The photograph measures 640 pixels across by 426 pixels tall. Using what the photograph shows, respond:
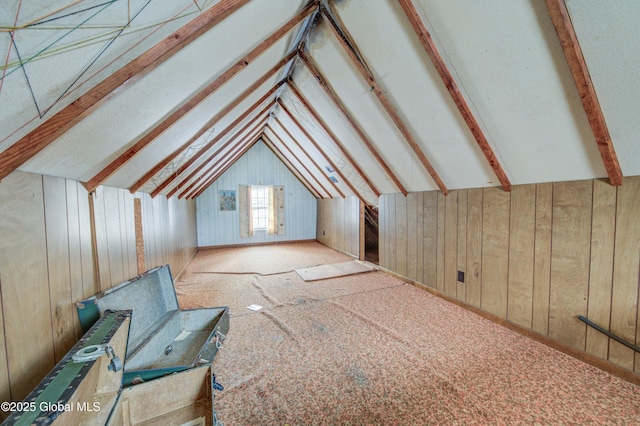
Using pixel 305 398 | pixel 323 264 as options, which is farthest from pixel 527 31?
pixel 323 264

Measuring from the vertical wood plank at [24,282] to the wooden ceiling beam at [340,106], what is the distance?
2588 mm

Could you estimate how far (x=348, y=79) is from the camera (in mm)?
2594

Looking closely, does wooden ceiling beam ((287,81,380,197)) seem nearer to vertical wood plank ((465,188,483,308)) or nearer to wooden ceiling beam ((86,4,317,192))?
wooden ceiling beam ((86,4,317,192))

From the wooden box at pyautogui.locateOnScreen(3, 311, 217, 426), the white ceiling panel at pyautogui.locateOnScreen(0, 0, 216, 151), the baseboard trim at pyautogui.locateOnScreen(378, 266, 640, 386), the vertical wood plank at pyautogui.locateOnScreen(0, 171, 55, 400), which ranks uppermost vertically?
the white ceiling panel at pyautogui.locateOnScreen(0, 0, 216, 151)

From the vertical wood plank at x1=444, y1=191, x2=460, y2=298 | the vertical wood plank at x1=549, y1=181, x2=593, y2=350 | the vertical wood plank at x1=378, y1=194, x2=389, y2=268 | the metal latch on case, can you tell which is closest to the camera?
the metal latch on case

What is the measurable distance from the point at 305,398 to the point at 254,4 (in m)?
2.48

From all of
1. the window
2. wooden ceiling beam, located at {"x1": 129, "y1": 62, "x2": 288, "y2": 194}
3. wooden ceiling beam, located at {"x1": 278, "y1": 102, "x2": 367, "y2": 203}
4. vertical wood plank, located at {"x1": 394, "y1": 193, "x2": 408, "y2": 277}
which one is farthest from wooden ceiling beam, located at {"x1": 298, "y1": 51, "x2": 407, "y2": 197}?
the window

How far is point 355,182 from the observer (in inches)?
190

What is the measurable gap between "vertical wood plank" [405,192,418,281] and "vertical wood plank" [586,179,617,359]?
6.39 ft

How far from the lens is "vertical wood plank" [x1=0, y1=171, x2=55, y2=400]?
1.04m

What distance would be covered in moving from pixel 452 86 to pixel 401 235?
2.62 meters

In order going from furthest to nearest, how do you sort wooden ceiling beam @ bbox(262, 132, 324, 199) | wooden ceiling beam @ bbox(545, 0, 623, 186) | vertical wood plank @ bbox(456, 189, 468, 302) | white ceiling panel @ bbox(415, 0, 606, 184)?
wooden ceiling beam @ bbox(262, 132, 324, 199) < vertical wood plank @ bbox(456, 189, 468, 302) < white ceiling panel @ bbox(415, 0, 606, 184) < wooden ceiling beam @ bbox(545, 0, 623, 186)

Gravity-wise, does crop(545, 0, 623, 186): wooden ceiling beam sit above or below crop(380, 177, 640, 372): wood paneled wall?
above

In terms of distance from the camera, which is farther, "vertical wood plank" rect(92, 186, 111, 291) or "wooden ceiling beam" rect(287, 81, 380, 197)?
"wooden ceiling beam" rect(287, 81, 380, 197)
